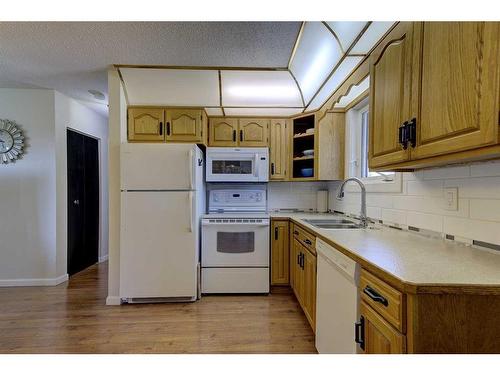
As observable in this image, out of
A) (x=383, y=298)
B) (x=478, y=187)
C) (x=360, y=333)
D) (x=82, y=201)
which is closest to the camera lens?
(x=383, y=298)

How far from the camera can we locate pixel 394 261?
104 centimetres

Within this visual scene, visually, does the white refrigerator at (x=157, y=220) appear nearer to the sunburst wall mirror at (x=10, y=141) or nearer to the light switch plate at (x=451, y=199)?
the sunburst wall mirror at (x=10, y=141)

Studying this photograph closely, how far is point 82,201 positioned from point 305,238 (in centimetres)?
329

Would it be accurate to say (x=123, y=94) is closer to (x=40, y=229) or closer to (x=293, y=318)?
(x=40, y=229)

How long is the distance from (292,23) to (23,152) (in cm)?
334

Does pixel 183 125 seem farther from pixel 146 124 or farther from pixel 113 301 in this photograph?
pixel 113 301

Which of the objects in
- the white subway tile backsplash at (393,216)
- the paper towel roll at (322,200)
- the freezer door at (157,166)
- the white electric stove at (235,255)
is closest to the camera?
the white subway tile backsplash at (393,216)

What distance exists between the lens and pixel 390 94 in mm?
1433

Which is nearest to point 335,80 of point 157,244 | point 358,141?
point 358,141

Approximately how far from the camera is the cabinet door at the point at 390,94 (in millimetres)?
1302

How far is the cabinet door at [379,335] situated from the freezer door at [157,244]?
1862 millimetres

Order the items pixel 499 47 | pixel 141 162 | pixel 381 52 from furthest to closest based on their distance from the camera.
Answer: pixel 141 162, pixel 381 52, pixel 499 47

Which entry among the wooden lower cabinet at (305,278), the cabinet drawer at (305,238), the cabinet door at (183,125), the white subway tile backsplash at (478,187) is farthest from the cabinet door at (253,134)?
the white subway tile backsplash at (478,187)

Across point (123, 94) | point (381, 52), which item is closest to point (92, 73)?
point (123, 94)
